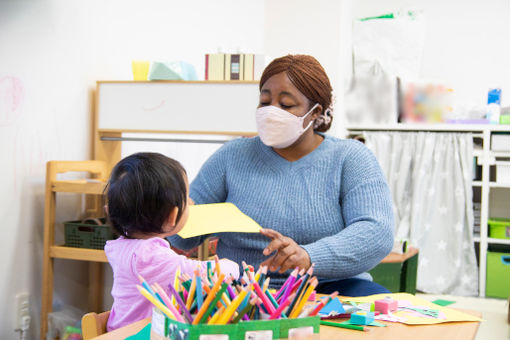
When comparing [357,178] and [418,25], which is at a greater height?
[418,25]

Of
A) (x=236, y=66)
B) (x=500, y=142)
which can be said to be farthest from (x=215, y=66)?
(x=500, y=142)

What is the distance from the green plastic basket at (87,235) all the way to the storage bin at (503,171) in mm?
2967

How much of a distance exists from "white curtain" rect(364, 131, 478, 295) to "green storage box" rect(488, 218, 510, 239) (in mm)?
160

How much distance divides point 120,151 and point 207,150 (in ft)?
3.60

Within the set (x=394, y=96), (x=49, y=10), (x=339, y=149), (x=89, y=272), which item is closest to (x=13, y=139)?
(x=49, y=10)

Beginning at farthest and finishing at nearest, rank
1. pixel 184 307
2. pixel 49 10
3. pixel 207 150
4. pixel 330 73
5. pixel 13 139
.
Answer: pixel 207 150, pixel 330 73, pixel 49 10, pixel 13 139, pixel 184 307

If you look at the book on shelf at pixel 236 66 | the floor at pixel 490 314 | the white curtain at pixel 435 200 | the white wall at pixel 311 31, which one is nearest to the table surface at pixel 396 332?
the book on shelf at pixel 236 66

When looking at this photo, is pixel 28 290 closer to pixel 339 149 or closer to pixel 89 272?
pixel 89 272

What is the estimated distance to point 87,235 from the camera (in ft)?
7.59

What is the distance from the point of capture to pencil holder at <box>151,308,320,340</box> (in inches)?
23.5

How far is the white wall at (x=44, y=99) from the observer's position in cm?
218

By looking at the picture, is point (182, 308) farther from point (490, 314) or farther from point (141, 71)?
point (490, 314)

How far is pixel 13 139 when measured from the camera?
219cm

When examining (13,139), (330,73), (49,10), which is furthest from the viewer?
(330,73)
